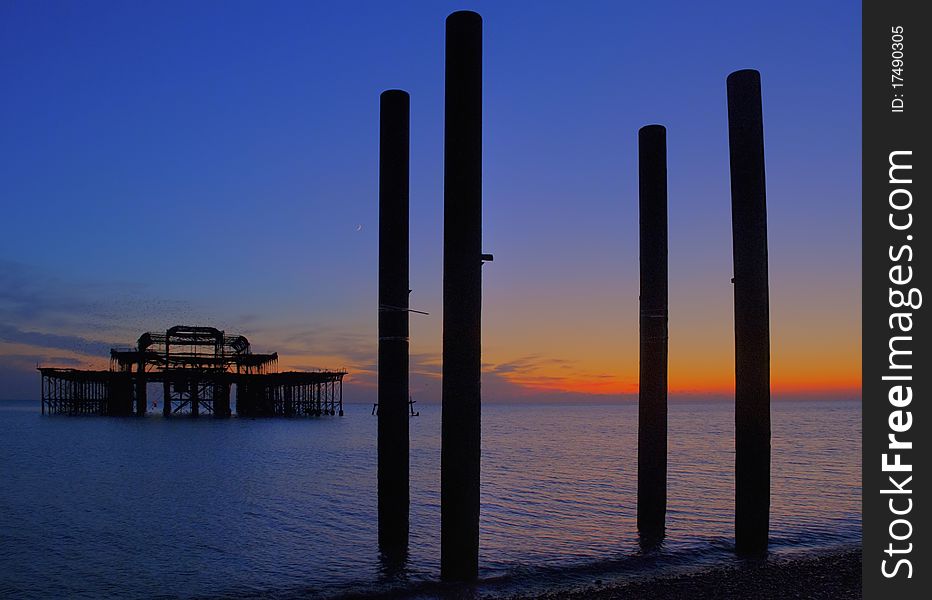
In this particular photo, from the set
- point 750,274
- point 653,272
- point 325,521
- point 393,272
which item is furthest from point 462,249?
point 325,521

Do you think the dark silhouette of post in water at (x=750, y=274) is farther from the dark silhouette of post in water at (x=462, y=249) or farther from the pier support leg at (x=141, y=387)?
the pier support leg at (x=141, y=387)

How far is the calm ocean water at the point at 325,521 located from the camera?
1288 cm

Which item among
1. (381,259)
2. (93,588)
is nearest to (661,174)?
(381,259)

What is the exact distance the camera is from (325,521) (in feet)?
63.9

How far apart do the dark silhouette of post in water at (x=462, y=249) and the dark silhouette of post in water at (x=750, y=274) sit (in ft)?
11.6

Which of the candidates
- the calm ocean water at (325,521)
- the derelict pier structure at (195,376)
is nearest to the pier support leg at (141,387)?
the derelict pier structure at (195,376)

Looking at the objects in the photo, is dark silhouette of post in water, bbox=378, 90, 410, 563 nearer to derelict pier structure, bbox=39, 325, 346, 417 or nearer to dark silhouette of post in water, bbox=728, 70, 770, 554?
dark silhouette of post in water, bbox=728, 70, 770, 554

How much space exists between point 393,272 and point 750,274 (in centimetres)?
428

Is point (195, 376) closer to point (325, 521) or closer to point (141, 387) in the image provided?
point (141, 387)

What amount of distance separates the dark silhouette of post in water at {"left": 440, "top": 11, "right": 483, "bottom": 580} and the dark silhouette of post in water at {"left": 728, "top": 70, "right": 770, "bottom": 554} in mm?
3544

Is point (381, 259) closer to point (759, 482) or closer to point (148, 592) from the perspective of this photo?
point (759, 482)

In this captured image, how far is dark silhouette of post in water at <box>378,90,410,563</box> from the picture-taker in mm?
9820

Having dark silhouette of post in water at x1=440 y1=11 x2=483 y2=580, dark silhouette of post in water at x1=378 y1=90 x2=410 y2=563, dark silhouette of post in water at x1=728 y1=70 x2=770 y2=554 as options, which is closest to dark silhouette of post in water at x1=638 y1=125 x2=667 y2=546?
dark silhouette of post in water at x1=728 y1=70 x2=770 y2=554
